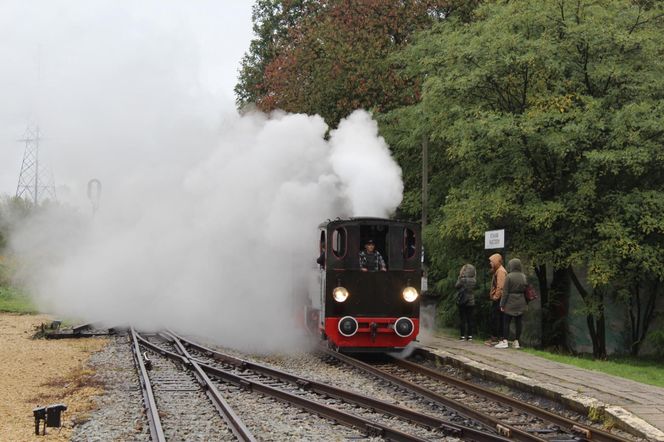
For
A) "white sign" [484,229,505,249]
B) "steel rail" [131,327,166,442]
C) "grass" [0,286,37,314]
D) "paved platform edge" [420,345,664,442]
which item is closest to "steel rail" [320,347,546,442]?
"paved platform edge" [420,345,664,442]

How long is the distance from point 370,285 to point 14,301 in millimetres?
24043

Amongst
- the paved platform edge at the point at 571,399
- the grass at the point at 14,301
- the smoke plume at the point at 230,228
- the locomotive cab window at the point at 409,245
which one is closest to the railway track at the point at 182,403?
the smoke plume at the point at 230,228

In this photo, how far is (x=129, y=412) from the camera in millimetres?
8773

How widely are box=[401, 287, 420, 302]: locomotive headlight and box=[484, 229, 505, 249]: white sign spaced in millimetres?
2629

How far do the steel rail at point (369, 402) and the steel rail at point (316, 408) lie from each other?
1.88 feet

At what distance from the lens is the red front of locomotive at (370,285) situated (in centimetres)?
1297

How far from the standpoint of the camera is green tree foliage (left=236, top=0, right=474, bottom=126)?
2456 cm

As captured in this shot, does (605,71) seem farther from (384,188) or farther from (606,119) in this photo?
(384,188)

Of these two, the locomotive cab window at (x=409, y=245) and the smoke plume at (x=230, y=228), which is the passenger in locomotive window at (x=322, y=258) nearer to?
the locomotive cab window at (x=409, y=245)

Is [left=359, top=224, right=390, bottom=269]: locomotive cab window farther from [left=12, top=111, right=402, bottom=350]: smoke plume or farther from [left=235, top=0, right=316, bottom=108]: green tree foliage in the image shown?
[left=235, top=0, right=316, bottom=108]: green tree foliage

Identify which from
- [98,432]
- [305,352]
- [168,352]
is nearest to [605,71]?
[305,352]

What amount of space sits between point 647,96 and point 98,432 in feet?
45.5

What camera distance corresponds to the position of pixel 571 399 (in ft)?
29.2

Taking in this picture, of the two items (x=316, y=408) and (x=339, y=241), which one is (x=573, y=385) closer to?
(x=316, y=408)
